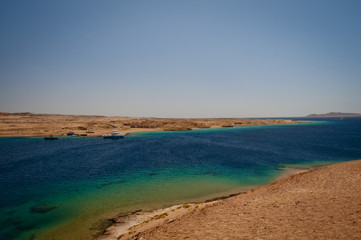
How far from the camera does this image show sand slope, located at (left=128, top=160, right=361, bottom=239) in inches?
384

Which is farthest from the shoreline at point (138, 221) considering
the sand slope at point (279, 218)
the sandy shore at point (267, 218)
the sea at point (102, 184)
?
the sea at point (102, 184)

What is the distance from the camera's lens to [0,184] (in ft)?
80.1

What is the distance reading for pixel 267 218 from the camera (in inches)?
458

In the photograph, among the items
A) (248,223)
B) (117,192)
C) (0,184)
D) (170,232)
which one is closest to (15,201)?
(0,184)

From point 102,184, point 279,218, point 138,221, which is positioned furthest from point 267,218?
point 102,184

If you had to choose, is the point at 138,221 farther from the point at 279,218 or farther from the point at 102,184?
the point at 102,184

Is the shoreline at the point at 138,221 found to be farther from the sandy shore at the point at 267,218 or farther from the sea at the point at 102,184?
the sea at the point at 102,184

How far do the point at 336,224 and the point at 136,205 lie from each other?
15.6 m

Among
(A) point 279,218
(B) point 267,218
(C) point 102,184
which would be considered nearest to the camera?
(A) point 279,218

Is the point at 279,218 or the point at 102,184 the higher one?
the point at 279,218

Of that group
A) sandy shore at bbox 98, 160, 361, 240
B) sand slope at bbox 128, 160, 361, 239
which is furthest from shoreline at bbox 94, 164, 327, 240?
sand slope at bbox 128, 160, 361, 239

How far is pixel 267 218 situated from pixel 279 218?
0.72 metres

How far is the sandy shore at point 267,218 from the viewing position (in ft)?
32.3

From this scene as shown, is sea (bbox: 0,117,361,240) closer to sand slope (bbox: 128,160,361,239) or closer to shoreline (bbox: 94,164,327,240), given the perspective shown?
shoreline (bbox: 94,164,327,240)
